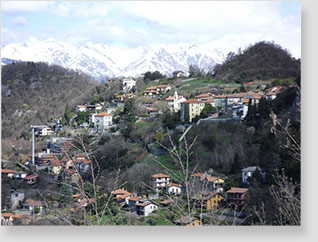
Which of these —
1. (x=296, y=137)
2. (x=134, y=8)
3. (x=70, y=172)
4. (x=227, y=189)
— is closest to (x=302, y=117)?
(x=296, y=137)

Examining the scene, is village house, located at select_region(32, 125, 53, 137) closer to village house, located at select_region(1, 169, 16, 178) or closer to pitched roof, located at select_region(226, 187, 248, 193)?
village house, located at select_region(1, 169, 16, 178)

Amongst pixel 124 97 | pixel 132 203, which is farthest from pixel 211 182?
pixel 124 97

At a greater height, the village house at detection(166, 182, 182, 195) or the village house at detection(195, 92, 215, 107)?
the village house at detection(195, 92, 215, 107)

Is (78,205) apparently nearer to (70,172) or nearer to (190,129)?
(70,172)

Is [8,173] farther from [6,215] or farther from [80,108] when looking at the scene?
[80,108]

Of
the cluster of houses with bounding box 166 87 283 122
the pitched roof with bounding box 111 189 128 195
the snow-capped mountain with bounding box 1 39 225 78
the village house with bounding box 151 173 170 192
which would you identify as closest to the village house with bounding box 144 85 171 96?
the cluster of houses with bounding box 166 87 283 122

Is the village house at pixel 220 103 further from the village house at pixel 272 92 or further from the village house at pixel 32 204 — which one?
the village house at pixel 32 204
